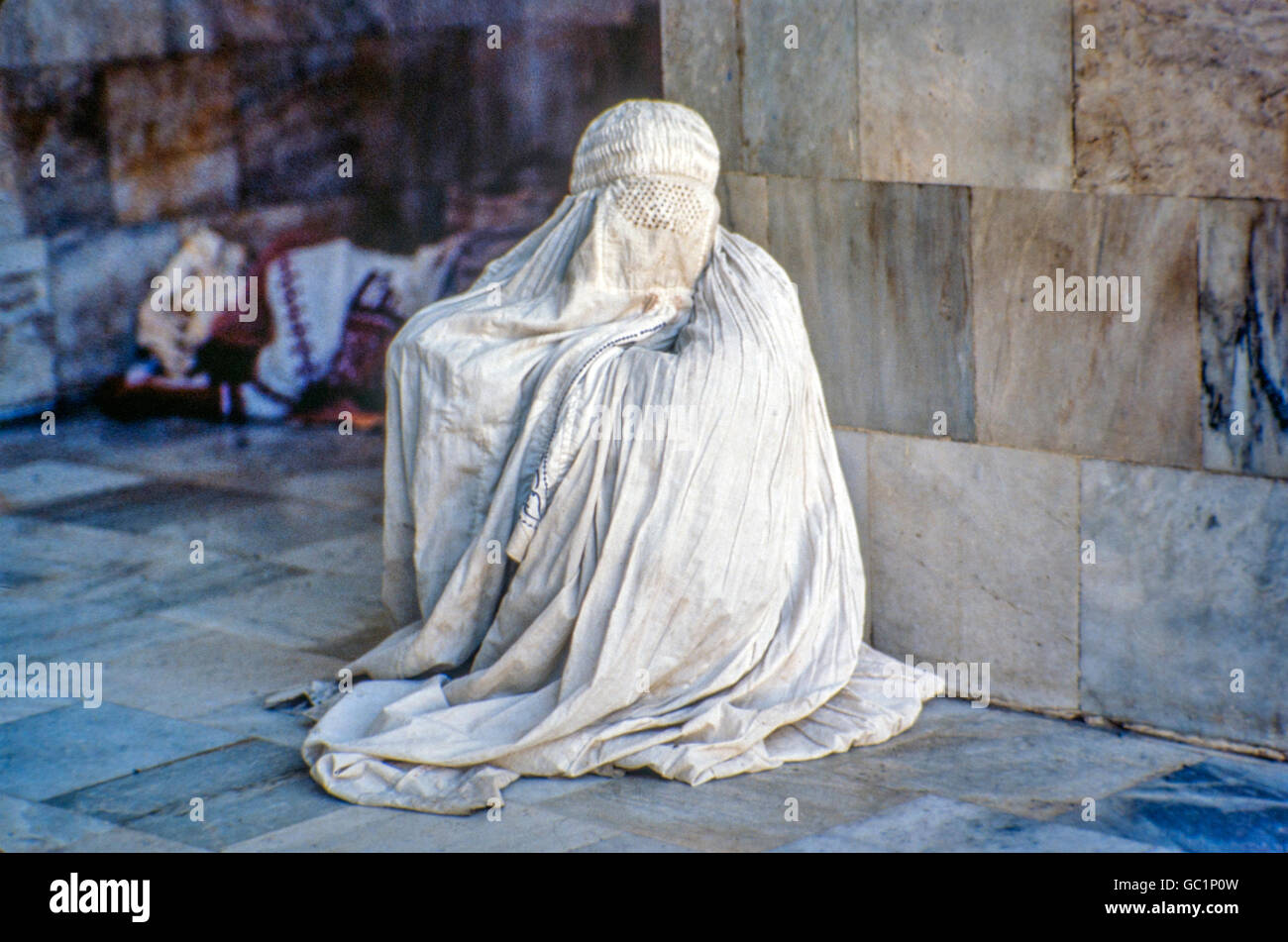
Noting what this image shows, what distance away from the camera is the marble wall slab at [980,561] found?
525 cm

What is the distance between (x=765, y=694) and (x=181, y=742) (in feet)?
5.54

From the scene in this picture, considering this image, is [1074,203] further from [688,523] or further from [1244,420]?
[688,523]

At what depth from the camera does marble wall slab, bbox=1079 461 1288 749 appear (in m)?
4.78

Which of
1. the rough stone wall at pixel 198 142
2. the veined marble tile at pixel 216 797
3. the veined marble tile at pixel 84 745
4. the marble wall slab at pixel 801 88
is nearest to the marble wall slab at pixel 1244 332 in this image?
the marble wall slab at pixel 801 88

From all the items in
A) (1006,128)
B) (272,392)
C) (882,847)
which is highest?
(1006,128)

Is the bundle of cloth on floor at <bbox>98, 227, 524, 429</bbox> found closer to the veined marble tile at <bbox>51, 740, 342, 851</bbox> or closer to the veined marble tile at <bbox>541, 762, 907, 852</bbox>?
the veined marble tile at <bbox>51, 740, 342, 851</bbox>

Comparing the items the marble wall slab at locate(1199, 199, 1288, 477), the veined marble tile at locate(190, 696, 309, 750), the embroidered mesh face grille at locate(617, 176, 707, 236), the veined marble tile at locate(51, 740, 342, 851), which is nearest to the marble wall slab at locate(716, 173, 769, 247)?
the embroidered mesh face grille at locate(617, 176, 707, 236)

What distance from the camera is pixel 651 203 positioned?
17.1ft

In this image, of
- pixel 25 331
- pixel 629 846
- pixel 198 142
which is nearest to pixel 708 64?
pixel 629 846

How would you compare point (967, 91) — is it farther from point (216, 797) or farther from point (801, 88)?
point (216, 797)

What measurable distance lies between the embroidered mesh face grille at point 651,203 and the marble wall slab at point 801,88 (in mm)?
712

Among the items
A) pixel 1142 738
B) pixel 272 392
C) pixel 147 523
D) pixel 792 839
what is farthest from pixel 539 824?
pixel 272 392

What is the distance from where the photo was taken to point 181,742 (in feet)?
16.9

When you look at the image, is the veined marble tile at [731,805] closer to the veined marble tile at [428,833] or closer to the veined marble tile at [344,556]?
the veined marble tile at [428,833]
